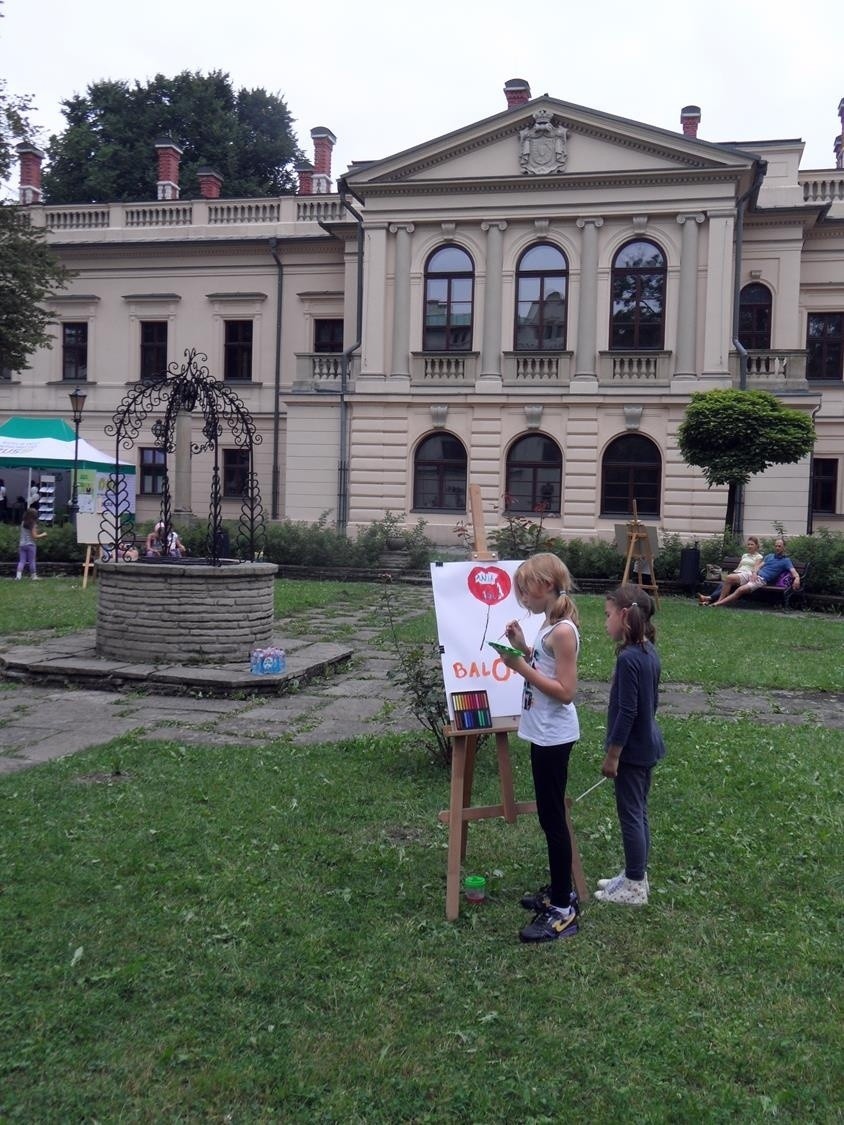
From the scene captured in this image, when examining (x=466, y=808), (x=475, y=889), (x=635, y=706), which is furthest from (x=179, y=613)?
(x=635, y=706)

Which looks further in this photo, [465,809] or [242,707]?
[242,707]

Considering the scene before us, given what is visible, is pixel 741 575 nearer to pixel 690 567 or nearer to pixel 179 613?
pixel 690 567

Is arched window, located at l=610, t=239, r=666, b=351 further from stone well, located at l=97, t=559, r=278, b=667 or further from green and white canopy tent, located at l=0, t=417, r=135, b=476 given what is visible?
stone well, located at l=97, t=559, r=278, b=667

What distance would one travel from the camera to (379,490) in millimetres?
28781

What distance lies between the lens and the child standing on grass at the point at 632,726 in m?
4.68

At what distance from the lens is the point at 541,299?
1098 inches

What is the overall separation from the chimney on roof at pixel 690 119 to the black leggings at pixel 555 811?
3150 cm

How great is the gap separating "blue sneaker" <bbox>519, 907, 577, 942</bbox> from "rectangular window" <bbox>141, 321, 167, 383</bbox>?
3169cm

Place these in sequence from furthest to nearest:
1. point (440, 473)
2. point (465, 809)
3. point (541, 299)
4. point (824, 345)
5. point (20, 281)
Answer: point (824, 345)
point (440, 473)
point (541, 299)
point (20, 281)
point (465, 809)

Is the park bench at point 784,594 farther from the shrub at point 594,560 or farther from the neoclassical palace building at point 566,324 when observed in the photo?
the neoclassical palace building at point 566,324

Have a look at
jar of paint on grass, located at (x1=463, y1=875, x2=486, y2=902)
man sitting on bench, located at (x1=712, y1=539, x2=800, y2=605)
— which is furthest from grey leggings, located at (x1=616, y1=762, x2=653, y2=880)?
man sitting on bench, located at (x1=712, y1=539, x2=800, y2=605)

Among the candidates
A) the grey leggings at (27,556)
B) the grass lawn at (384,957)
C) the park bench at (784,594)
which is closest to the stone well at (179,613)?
the grass lawn at (384,957)

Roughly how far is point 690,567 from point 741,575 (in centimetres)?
175

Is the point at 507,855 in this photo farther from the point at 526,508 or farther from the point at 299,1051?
the point at 526,508
